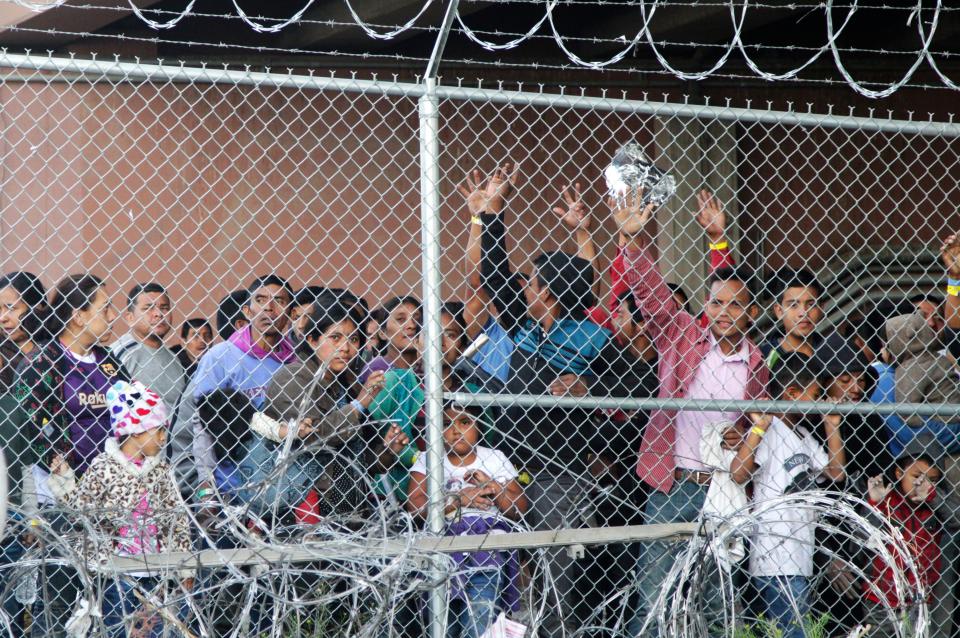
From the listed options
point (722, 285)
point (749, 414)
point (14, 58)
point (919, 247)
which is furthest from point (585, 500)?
point (919, 247)

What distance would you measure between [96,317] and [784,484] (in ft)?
9.01

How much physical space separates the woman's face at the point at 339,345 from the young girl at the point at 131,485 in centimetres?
64

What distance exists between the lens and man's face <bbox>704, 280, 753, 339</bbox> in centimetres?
492

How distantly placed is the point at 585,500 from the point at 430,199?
1378 mm

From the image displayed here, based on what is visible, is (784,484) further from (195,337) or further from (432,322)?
(195,337)

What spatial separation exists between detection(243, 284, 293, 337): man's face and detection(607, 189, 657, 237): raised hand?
1.39 m

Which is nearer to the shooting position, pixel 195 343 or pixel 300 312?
pixel 300 312

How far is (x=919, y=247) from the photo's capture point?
→ 356 inches

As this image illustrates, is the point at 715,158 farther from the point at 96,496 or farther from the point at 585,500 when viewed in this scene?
the point at 96,496

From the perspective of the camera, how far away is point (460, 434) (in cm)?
485

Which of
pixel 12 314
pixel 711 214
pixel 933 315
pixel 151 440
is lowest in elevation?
pixel 151 440

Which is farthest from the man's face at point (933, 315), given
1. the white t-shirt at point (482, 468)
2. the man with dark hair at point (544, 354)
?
the white t-shirt at point (482, 468)

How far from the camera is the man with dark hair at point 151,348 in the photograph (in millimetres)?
5188

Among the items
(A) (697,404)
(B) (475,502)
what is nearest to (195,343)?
(B) (475,502)
